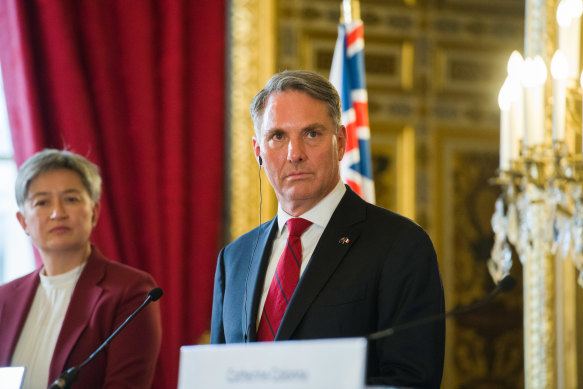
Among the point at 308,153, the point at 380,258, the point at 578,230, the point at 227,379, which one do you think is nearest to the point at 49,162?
the point at 308,153

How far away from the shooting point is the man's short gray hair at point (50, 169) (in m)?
2.65

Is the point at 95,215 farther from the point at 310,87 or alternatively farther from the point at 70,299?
the point at 310,87

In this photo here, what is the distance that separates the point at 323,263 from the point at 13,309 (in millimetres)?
1322

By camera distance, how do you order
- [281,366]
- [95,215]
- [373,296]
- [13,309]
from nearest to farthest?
[281,366] → [373,296] → [13,309] → [95,215]

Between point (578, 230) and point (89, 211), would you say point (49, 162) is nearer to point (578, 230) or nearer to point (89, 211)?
point (89, 211)

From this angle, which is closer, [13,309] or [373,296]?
[373,296]

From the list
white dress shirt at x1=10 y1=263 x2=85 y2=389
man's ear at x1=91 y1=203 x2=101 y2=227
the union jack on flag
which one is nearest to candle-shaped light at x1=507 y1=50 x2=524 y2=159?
the union jack on flag

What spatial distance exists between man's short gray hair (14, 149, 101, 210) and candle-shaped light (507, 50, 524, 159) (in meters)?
1.79

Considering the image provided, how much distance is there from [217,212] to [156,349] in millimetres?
1676

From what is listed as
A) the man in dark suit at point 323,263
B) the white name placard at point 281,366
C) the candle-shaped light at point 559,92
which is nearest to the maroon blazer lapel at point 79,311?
the man in dark suit at point 323,263

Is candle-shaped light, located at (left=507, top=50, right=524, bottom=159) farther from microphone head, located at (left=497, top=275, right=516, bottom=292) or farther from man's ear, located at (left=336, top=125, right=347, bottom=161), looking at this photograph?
microphone head, located at (left=497, top=275, right=516, bottom=292)

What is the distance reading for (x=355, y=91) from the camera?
3709 mm

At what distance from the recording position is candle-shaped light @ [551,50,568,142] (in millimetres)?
3076

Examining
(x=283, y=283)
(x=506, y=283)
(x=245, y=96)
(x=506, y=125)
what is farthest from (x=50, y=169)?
(x=506, y=125)
